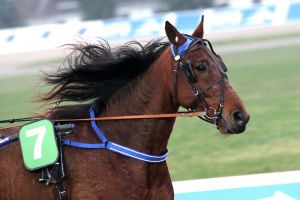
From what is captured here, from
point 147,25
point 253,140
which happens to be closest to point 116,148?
point 253,140

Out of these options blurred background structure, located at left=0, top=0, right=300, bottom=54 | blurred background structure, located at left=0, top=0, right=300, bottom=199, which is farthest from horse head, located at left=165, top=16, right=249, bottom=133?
blurred background structure, located at left=0, top=0, right=300, bottom=54

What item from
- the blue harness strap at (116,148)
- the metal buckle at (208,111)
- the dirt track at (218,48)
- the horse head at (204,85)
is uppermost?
the dirt track at (218,48)

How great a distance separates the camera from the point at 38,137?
3250 mm

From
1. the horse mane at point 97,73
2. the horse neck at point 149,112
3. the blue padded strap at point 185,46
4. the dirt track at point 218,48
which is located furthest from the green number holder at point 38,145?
the dirt track at point 218,48

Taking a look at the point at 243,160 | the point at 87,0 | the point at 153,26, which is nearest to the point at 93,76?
the point at 243,160

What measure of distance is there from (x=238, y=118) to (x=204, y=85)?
258mm

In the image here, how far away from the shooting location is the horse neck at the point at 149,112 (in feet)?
10.6

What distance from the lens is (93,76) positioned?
3461 mm

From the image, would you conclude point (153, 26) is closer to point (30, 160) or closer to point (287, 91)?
point (287, 91)

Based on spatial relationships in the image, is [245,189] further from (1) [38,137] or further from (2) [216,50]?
(2) [216,50]

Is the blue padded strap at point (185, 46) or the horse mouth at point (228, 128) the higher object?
the blue padded strap at point (185, 46)

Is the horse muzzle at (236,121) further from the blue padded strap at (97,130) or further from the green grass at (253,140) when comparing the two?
the green grass at (253,140)

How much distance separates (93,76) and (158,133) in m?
0.55

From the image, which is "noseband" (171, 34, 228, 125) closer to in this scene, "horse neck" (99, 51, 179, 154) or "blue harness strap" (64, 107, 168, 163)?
"horse neck" (99, 51, 179, 154)
